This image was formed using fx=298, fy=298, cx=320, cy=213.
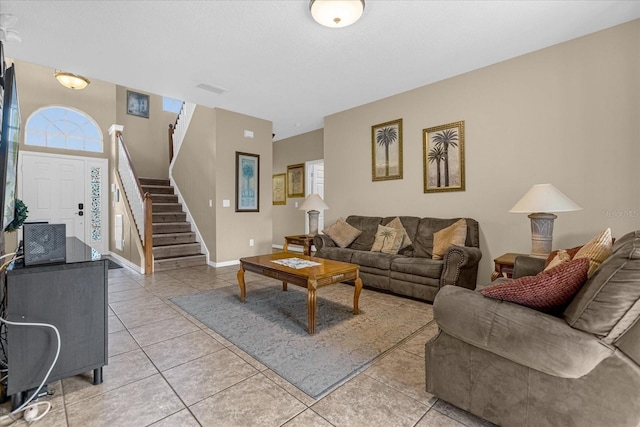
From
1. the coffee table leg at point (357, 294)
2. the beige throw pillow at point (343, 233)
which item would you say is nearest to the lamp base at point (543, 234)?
the coffee table leg at point (357, 294)

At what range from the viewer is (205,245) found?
5457 mm

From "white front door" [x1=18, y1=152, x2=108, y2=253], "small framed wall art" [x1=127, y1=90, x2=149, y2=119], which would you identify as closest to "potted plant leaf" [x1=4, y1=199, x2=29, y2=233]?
"white front door" [x1=18, y1=152, x2=108, y2=253]

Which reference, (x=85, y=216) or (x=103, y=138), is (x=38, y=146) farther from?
(x=85, y=216)

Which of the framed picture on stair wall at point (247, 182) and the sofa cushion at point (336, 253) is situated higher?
the framed picture on stair wall at point (247, 182)

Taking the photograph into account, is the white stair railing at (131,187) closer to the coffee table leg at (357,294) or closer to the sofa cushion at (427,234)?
the coffee table leg at (357,294)

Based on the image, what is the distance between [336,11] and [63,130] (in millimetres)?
6596

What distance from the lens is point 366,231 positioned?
14.9 ft

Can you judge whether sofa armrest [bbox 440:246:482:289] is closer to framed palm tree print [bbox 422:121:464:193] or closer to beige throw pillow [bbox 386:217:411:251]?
beige throw pillow [bbox 386:217:411:251]

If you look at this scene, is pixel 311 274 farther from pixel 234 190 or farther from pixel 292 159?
pixel 292 159

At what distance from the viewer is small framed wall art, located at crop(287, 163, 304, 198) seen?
6867 mm

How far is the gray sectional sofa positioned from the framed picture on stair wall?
174 cm

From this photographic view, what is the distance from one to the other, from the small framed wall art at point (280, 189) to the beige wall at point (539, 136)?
3.33 meters

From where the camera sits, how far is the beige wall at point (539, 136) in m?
2.80

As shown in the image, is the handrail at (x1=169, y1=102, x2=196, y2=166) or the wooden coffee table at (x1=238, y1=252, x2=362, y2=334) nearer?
the wooden coffee table at (x1=238, y1=252, x2=362, y2=334)
